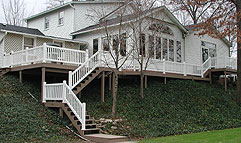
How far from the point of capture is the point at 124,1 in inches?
667

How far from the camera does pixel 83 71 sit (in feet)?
52.4

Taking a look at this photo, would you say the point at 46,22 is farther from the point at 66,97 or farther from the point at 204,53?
the point at 66,97

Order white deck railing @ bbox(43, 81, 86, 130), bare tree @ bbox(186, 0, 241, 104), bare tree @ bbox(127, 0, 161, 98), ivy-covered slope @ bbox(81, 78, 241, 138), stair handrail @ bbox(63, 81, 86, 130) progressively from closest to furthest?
stair handrail @ bbox(63, 81, 86, 130) < white deck railing @ bbox(43, 81, 86, 130) < ivy-covered slope @ bbox(81, 78, 241, 138) < bare tree @ bbox(127, 0, 161, 98) < bare tree @ bbox(186, 0, 241, 104)

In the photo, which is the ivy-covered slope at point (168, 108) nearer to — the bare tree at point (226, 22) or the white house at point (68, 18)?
the bare tree at point (226, 22)

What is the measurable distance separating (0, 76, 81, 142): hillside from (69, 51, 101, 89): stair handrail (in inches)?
66.9

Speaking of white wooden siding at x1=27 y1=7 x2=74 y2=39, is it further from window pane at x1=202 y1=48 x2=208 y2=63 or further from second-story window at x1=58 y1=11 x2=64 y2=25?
window pane at x1=202 y1=48 x2=208 y2=63

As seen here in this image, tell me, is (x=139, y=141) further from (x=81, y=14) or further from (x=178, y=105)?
(x=81, y=14)

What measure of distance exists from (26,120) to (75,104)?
2096 mm

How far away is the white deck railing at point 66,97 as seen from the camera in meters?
13.2

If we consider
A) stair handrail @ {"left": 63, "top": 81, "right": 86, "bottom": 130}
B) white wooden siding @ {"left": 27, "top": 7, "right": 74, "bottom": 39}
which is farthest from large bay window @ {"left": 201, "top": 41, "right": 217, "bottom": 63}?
stair handrail @ {"left": 63, "top": 81, "right": 86, "bottom": 130}

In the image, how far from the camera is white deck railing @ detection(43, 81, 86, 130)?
1320 centimetres

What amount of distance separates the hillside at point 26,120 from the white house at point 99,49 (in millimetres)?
572

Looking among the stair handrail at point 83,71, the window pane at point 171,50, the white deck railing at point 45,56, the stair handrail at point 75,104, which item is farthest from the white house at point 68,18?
the stair handrail at point 75,104

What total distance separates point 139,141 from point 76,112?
10.4 ft
